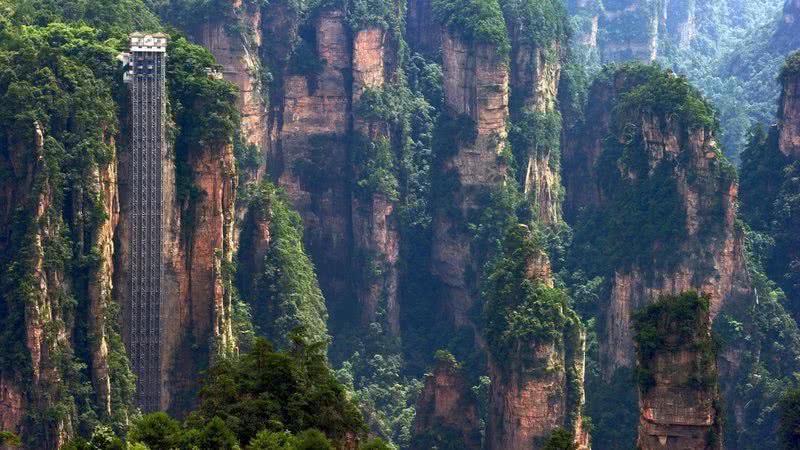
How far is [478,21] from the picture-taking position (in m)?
92.9

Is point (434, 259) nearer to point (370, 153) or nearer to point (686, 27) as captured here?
point (370, 153)

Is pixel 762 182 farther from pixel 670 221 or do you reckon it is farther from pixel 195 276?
pixel 195 276

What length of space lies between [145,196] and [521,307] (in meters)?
13.0

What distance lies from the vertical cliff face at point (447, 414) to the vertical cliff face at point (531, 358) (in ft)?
2.70

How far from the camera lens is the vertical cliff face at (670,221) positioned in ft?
277

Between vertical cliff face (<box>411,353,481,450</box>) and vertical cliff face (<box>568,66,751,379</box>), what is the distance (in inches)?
281

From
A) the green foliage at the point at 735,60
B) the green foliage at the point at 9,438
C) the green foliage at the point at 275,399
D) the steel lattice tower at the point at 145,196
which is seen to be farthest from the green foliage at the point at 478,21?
the green foliage at the point at 9,438

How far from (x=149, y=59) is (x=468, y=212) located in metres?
24.3

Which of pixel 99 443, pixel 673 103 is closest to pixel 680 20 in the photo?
pixel 673 103

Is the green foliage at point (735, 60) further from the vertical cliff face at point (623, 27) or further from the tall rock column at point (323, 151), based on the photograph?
the tall rock column at point (323, 151)

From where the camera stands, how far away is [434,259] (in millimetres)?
94875

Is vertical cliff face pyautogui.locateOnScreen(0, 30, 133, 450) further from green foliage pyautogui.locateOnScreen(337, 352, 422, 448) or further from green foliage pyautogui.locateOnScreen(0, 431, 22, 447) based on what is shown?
green foliage pyautogui.locateOnScreen(337, 352, 422, 448)

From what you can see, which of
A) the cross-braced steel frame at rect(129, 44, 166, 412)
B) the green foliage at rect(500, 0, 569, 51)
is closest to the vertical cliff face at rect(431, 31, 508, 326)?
the green foliage at rect(500, 0, 569, 51)

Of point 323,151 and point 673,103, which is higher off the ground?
point 673,103
